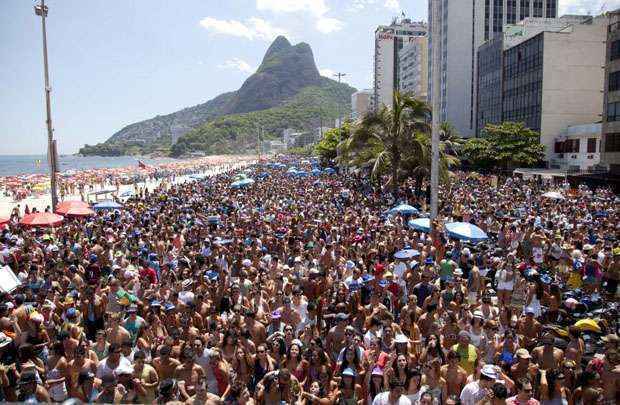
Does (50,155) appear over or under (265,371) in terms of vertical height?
over

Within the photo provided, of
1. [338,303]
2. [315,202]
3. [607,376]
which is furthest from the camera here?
[315,202]

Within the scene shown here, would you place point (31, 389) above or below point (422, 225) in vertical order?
below

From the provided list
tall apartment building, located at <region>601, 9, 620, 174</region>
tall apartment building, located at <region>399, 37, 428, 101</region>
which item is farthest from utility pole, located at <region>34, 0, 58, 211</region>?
tall apartment building, located at <region>399, 37, 428, 101</region>

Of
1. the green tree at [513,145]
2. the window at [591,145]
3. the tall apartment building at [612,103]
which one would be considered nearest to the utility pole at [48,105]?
the tall apartment building at [612,103]

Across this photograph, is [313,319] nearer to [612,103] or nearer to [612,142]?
[612,142]

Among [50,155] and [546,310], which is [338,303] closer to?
[546,310]

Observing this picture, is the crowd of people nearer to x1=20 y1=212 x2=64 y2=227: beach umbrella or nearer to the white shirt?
the white shirt

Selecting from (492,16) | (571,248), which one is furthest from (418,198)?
(492,16)

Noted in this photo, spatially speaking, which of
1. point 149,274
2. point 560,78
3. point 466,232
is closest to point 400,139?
point 466,232
